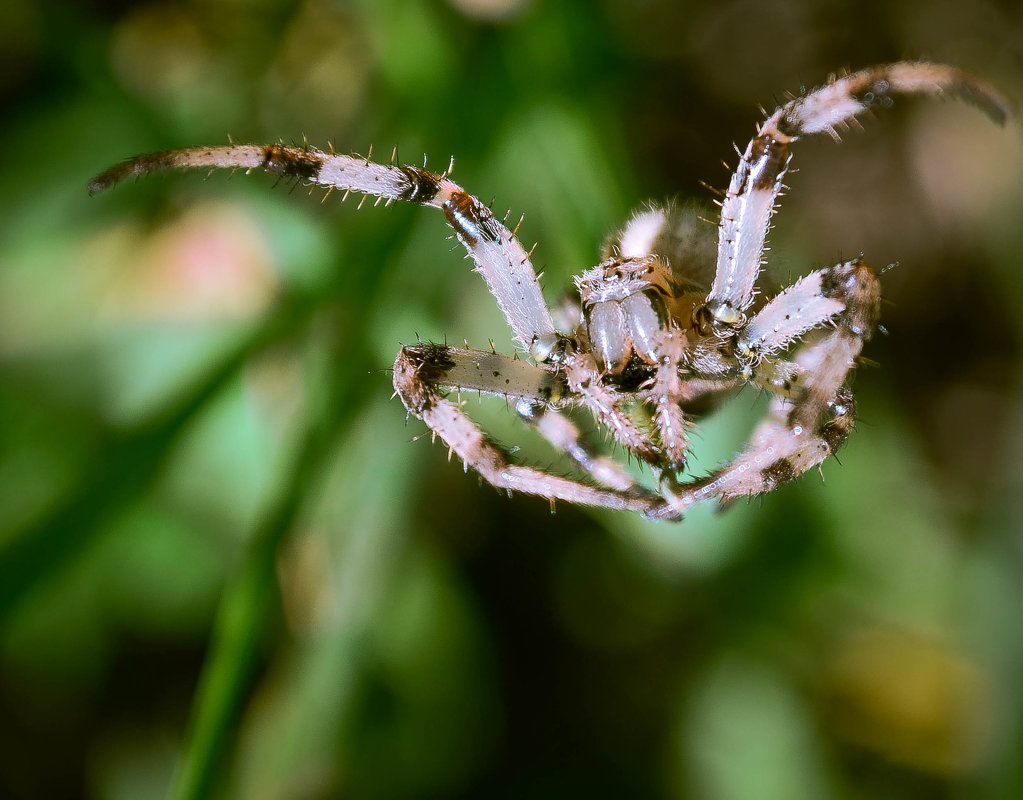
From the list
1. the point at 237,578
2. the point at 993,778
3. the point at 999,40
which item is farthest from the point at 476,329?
the point at 999,40

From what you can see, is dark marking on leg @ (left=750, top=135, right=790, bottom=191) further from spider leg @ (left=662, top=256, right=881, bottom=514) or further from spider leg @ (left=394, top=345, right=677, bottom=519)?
spider leg @ (left=394, top=345, right=677, bottom=519)

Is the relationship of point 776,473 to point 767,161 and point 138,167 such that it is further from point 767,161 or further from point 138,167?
point 138,167

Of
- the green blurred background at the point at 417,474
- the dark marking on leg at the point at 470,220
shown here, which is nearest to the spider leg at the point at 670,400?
the dark marking on leg at the point at 470,220

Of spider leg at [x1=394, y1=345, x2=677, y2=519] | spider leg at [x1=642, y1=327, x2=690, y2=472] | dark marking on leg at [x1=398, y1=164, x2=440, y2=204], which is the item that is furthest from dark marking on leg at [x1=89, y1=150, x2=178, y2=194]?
spider leg at [x1=642, y1=327, x2=690, y2=472]

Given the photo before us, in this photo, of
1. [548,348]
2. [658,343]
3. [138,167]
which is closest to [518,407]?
[548,348]

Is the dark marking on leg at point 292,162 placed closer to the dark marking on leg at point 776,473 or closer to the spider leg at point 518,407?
the spider leg at point 518,407

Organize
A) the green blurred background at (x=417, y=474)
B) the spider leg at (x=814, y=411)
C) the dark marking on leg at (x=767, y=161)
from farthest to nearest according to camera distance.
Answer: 1. the green blurred background at (x=417, y=474)
2. the dark marking on leg at (x=767, y=161)
3. the spider leg at (x=814, y=411)
